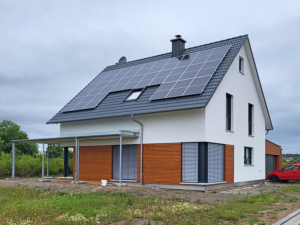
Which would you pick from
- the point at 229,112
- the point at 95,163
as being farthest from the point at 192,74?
the point at 95,163

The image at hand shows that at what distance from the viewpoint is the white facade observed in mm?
14078

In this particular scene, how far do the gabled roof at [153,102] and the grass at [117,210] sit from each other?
14.4ft

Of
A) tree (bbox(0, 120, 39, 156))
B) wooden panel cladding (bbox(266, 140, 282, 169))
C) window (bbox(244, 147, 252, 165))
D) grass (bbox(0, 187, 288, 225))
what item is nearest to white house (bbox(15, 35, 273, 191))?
window (bbox(244, 147, 252, 165))

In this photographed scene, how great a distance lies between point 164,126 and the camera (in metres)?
14.8

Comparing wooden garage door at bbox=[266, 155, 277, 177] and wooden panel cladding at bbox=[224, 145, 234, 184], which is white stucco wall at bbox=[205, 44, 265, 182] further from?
wooden garage door at bbox=[266, 155, 277, 177]

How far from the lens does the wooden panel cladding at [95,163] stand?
16.7 m

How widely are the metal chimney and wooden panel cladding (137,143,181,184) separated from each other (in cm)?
626

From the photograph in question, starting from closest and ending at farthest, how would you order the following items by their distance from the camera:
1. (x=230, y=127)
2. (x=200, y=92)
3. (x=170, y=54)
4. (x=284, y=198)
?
(x=284, y=198) < (x=200, y=92) < (x=230, y=127) < (x=170, y=54)

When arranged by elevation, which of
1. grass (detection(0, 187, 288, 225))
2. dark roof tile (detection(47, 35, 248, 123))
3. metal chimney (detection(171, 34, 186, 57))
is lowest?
grass (detection(0, 187, 288, 225))

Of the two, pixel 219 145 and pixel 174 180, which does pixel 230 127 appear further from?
pixel 174 180

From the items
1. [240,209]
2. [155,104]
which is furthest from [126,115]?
[240,209]

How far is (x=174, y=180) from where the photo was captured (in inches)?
560

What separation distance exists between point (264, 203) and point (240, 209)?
5.78 ft

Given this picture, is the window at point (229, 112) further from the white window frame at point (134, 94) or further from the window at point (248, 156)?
the white window frame at point (134, 94)
